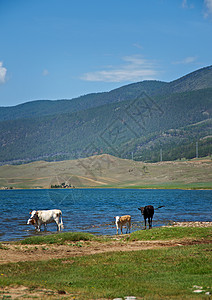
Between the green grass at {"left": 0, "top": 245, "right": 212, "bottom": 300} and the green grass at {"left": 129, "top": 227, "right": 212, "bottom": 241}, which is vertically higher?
the green grass at {"left": 0, "top": 245, "right": 212, "bottom": 300}

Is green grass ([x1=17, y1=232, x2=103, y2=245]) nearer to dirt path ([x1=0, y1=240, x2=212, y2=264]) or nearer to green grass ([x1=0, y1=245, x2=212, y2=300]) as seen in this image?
dirt path ([x1=0, y1=240, x2=212, y2=264])

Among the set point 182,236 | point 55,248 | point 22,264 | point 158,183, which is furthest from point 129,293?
point 158,183

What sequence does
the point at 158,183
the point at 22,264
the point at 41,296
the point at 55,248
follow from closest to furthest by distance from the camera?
the point at 41,296, the point at 22,264, the point at 55,248, the point at 158,183

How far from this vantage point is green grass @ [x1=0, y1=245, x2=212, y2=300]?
42.5 feet

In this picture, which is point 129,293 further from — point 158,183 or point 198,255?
point 158,183

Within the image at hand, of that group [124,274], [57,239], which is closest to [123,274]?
[124,274]

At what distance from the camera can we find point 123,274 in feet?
50.8

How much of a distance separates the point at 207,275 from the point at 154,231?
12.8 metres

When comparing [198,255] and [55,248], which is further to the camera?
[55,248]

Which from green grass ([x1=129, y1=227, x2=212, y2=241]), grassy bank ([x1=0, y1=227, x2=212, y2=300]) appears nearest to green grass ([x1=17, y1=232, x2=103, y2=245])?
green grass ([x1=129, y1=227, x2=212, y2=241])

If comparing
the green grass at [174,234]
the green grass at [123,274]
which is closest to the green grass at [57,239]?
the green grass at [174,234]

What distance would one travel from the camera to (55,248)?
74.7 ft

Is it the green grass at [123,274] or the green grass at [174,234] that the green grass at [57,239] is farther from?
the green grass at [123,274]

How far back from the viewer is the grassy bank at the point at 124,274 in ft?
42.5
